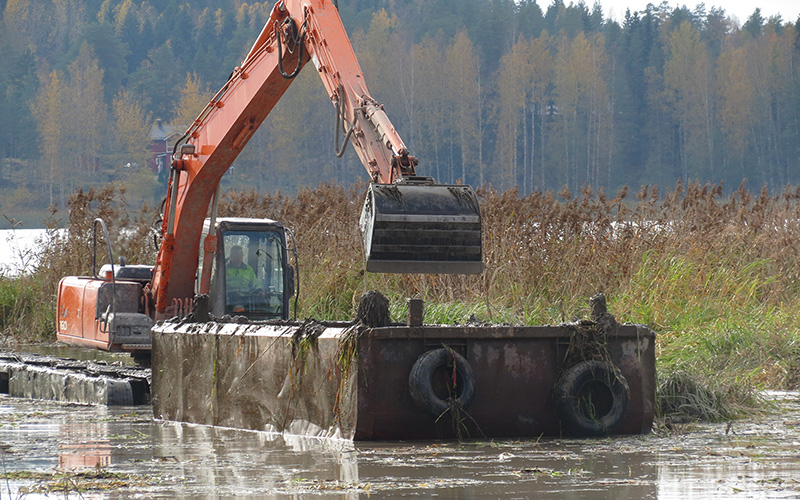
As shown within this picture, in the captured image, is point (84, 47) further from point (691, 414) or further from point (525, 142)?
A: point (691, 414)

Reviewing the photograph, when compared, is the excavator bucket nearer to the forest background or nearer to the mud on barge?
the mud on barge

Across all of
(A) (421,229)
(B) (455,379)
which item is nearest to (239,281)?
(A) (421,229)

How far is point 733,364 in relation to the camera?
12211 mm

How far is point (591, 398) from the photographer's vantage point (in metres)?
8.95

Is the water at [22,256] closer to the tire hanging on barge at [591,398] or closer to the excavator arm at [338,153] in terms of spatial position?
the excavator arm at [338,153]

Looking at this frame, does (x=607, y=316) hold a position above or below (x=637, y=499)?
above

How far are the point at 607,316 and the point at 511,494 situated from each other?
9.13 ft

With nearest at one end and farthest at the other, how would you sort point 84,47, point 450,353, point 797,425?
point 450,353, point 797,425, point 84,47

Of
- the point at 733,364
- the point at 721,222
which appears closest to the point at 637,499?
the point at 733,364

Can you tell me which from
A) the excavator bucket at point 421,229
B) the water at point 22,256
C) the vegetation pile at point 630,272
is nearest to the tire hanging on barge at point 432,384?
the excavator bucket at point 421,229

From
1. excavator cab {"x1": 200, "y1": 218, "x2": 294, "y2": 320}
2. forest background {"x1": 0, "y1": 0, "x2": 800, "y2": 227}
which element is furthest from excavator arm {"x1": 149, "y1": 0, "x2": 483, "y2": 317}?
forest background {"x1": 0, "y1": 0, "x2": 800, "y2": 227}

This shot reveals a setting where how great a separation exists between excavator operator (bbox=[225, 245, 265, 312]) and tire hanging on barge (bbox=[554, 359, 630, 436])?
6.26 meters

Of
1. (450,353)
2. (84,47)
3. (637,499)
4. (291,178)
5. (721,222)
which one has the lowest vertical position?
(637,499)

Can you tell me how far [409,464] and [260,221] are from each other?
24.2ft
